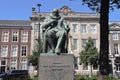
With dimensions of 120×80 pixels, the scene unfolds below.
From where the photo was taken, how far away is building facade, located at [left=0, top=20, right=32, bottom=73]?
194ft

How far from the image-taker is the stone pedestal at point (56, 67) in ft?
42.8

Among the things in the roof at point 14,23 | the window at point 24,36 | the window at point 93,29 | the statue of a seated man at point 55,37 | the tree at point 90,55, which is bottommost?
the tree at point 90,55

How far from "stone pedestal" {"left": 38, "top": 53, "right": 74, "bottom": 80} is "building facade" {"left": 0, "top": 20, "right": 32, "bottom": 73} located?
4642 cm

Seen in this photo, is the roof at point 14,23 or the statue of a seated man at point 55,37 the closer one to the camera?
the statue of a seated man at point 55,37

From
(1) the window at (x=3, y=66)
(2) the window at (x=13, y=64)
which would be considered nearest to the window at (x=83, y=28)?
(2) the window at (x=13, y=64)

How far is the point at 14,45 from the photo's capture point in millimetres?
59750

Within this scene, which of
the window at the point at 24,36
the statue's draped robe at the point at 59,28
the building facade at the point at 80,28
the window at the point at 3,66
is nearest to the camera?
the statue's draped robe at the point at 59,28

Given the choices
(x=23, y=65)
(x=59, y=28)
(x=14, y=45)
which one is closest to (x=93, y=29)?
(x=23, y=65)

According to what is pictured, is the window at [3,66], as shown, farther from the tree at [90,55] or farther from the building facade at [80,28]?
the tree at [90,55]

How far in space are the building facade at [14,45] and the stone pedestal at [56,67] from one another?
46.4 meters

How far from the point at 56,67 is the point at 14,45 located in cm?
4735

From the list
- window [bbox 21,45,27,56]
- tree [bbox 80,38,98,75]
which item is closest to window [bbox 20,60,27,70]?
window [bbox 21,45,27,56]

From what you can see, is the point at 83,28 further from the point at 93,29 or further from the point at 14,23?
the point at 14,23

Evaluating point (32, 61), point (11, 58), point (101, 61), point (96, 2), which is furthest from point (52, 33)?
point (11, 58)
